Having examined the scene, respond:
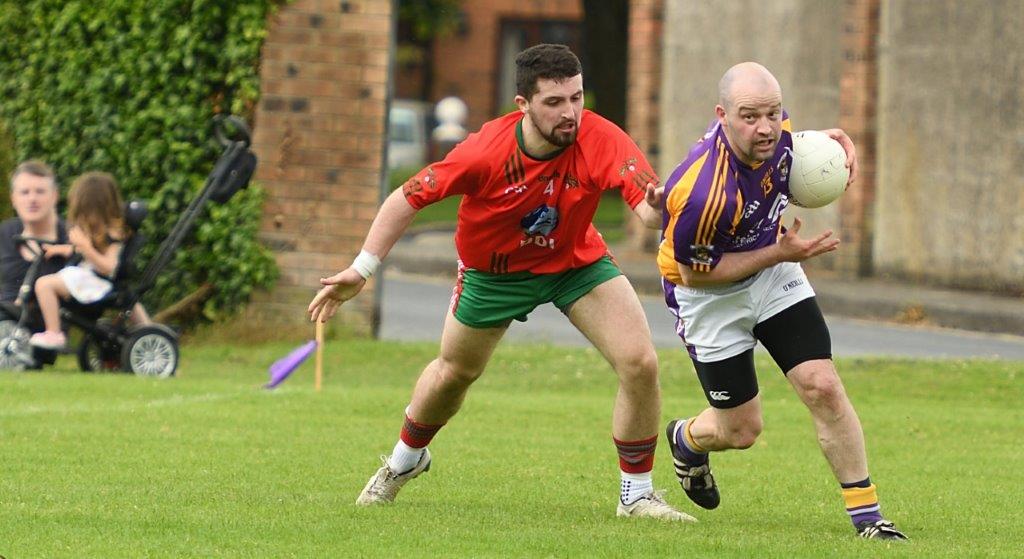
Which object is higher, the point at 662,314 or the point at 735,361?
the point at 735,361

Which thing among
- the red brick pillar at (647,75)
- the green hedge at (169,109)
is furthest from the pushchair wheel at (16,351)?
the red brick pillar at (647,75)

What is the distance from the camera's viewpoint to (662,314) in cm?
1973

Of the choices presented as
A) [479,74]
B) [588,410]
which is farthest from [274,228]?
[479,74]

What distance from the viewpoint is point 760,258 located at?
7.40 meters

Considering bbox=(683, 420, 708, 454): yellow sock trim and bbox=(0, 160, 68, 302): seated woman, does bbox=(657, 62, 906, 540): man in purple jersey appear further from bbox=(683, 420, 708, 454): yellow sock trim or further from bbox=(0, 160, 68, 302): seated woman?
bbox=(0, 160, 68, 302): seated woman

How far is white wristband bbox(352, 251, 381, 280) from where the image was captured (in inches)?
302

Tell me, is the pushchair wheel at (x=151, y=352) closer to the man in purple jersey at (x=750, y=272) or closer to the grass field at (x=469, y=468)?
the grass field at (x=469, y=468)

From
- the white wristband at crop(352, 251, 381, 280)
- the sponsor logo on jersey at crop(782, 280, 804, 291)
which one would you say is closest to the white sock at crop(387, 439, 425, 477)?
the white wristband at crop(352, 251, 381, 280)

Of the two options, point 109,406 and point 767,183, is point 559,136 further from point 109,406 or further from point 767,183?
point 109,406

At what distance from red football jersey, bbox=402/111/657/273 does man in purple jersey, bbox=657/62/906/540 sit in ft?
1.15

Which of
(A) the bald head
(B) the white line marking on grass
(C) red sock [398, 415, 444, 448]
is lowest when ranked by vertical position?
(B) the white line marking on grass

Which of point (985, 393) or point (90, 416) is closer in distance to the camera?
point (90, 416)

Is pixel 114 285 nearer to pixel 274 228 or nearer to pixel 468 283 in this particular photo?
pixel 274 228

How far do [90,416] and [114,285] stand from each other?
118 inches
